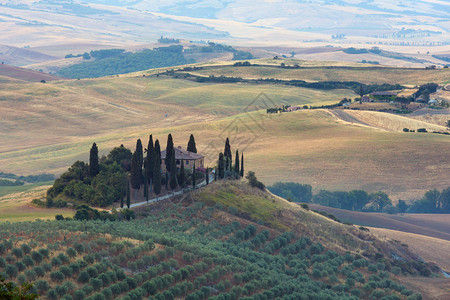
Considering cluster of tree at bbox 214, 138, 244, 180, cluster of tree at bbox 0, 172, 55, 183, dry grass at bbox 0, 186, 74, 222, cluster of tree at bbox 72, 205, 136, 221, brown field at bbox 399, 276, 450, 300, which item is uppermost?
cluster of tree at bbox 214, 138, 244, 180

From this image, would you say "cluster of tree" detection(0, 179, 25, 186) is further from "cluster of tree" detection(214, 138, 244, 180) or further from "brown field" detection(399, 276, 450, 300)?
"brown field" detection(399, 276, 450, 300)

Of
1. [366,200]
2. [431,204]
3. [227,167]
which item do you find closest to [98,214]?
[227,167]

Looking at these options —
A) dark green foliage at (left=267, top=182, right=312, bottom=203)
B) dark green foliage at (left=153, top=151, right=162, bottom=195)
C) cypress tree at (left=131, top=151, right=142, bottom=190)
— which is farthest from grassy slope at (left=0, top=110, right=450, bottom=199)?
dark green foliage at (left=153, top=151, right=162, bottom=195)

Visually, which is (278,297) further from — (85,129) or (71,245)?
(85,129)

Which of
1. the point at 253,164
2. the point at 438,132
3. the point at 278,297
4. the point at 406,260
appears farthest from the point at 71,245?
the point at 438,132

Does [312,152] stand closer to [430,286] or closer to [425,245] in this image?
[425,245]
